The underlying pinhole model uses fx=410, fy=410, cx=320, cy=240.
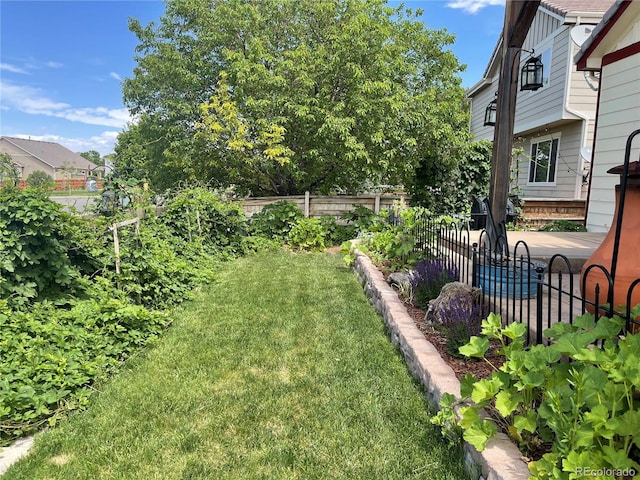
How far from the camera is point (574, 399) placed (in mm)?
1464

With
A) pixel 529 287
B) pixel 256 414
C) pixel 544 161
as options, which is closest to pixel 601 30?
pixel 544 161

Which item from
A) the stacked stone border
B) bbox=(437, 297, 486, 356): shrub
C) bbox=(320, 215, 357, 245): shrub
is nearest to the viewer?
the stacked stone border

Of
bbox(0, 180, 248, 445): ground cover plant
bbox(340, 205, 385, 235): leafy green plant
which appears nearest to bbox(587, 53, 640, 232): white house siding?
bbox(340, 205, 385, 235): leafy green plant

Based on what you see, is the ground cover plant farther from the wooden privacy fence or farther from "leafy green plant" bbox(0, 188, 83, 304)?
the wooden privacy fence

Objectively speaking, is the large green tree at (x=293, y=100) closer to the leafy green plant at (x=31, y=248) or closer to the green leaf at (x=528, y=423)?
the leafy green plant at (x=31, y=248)

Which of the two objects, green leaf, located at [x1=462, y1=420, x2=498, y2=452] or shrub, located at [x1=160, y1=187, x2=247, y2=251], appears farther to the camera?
shrub, located at [x1=160, y1=187, x2=247, y2=251]

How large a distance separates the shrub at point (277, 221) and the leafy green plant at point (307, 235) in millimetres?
343

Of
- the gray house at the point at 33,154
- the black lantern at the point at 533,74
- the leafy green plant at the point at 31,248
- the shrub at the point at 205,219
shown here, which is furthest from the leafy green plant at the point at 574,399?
the gray house at the point at 33,154

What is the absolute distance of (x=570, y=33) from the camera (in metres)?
9.64

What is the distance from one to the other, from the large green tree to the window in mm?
2757

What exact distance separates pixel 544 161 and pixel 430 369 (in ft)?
35.8

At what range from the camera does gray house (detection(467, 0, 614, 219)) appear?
954 centimetres

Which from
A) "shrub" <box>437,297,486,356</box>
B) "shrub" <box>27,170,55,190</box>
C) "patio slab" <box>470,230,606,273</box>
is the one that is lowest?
"shrub" <box>437,297,486,356</box>

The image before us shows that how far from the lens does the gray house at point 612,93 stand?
5.96m
